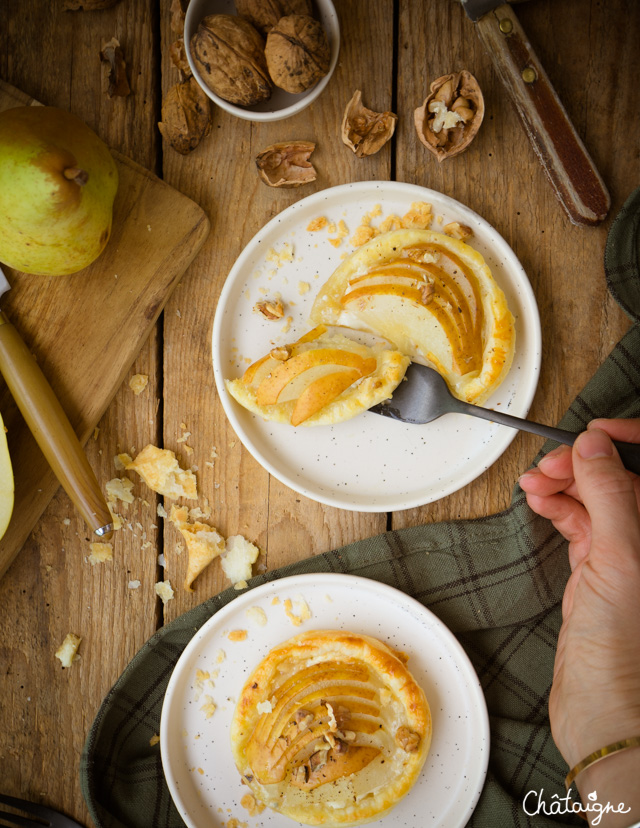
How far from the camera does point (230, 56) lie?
1.72 m

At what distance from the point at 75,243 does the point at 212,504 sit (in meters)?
0.85

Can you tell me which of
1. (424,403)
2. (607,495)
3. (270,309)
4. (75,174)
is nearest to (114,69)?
(75,174)

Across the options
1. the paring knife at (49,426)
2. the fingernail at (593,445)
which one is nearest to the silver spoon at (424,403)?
the fingernail at (593,445)

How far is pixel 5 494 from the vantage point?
1.75 m

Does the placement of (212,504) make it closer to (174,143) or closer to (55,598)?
(55,598)

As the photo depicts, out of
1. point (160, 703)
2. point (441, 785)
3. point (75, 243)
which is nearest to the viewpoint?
point (75, 243)

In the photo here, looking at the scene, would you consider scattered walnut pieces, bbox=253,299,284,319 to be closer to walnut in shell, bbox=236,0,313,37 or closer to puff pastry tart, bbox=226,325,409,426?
puff pastry tart, bbox=226,325,409,426

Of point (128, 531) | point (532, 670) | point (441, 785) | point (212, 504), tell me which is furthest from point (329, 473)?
point (441, 785)

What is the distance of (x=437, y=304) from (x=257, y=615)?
41.0 inches

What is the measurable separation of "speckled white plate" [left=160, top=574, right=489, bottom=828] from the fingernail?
2.11 feet

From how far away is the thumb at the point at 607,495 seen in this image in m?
1.45

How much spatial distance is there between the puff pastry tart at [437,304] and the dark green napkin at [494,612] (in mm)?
339

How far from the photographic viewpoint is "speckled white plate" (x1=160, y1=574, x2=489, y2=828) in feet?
5.95

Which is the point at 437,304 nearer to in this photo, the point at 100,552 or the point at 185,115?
the point at 185,115
